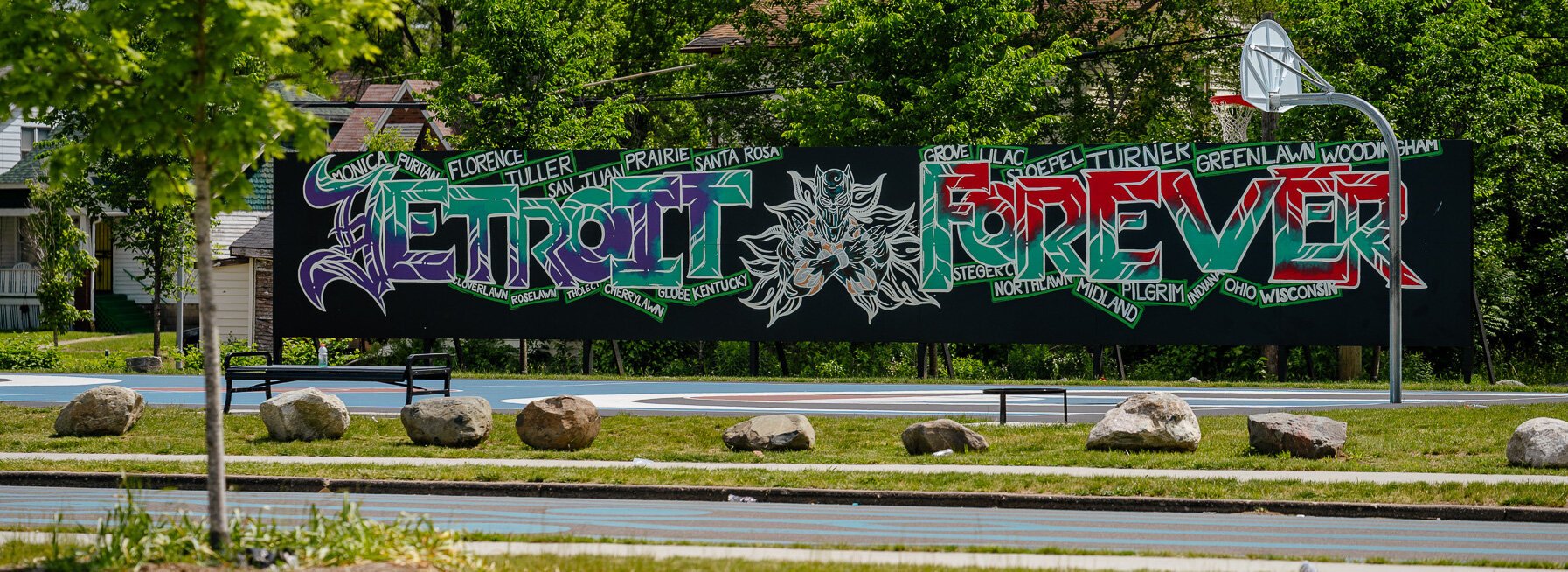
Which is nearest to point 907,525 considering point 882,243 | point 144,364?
point 882,243

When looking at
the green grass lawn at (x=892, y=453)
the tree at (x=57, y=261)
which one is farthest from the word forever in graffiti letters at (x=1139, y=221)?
the tree at (x=57, y=261)

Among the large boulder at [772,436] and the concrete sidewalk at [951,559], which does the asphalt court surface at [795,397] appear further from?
the concrete sidewalk at [951,559]

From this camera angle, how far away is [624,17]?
49469mm

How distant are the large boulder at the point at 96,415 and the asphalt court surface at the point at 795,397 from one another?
2.70m

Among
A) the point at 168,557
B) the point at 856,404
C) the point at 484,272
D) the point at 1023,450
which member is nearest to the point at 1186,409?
the point at 1023,450

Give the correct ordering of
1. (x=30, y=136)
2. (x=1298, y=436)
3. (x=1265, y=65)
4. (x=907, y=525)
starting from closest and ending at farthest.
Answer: (x=907, y=525), (x=1298, y=436), (x=1265, y=65), (x=30, y=136)

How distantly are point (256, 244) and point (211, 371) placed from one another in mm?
32178

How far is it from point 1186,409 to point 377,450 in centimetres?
860

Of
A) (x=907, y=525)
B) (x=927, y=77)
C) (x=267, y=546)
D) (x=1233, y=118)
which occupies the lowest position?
(x=907, y=525)

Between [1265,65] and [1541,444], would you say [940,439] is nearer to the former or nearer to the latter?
[1541,444]

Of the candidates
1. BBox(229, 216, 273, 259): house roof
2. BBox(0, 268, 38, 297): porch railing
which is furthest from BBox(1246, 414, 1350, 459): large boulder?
BBox(0, 268, 38, 297): porch railing

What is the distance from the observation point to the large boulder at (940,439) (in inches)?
616

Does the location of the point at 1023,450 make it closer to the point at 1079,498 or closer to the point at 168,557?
the point at 1079,498

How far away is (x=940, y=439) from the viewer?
15.7 metres
